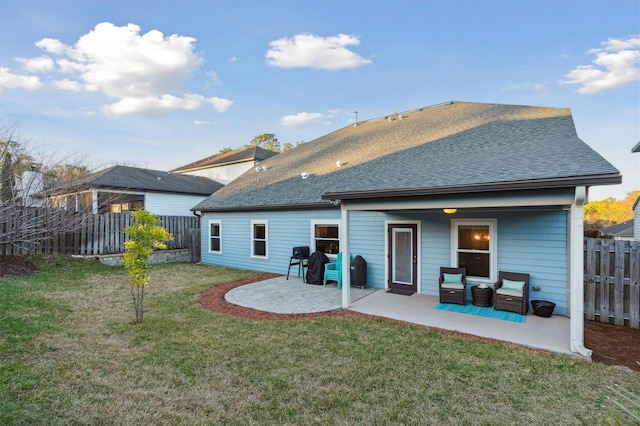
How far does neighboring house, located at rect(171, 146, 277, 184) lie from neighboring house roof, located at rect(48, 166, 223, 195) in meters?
2.38

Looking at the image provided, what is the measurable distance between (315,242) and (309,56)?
8.25 m

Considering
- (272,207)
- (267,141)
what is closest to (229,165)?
(272,207)

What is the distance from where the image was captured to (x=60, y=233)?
10.7m

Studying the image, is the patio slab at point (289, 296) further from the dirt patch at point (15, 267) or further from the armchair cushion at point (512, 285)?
the dirt patch at point (15, 267)

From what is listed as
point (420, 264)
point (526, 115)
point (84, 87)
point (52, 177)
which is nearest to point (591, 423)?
point (420, 264)

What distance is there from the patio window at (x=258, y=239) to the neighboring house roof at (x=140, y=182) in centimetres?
690

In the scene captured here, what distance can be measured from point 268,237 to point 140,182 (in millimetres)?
10207

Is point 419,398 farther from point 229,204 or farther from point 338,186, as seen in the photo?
point 229,204

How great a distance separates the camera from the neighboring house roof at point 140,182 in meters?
14.7

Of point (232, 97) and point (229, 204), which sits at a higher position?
point (232, 97)

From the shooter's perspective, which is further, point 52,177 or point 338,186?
point 52,177

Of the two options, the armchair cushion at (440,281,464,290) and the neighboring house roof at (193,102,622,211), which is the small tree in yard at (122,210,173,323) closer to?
the neighboring house roof at (193,102,622,211)

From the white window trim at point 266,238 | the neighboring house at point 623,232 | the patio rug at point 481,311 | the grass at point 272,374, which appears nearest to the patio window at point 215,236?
the white window trim at point 266,238

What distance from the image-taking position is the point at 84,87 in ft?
40.1
